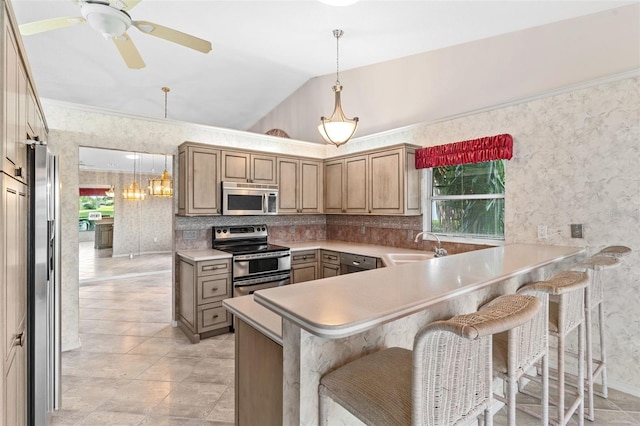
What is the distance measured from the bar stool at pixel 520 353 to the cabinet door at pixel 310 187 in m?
3.36

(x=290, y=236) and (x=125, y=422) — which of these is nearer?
(x=125, y=422)

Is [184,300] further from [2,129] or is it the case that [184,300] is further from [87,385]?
[2,129]

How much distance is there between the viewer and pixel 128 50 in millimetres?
2471

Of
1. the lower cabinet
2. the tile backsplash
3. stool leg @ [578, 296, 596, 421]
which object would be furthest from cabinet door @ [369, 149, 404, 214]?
the lower cabinet

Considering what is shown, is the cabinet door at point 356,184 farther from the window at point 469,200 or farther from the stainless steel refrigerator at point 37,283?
the stainless steel refrigerator at point 37,283

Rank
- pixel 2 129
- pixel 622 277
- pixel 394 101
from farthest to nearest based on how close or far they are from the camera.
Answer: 1. pixel 394 101
2. pixel 622 277
3. pixel 2 129

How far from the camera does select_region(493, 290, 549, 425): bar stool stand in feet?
4.26

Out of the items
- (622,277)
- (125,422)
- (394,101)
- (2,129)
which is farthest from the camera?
(394,101)

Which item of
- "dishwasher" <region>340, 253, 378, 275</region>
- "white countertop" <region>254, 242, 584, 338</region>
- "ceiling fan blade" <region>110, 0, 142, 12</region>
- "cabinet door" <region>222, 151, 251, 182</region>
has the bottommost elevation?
"dishwasher" <region>340, 253, 378, 275</region>

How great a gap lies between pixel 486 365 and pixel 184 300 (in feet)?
11.4

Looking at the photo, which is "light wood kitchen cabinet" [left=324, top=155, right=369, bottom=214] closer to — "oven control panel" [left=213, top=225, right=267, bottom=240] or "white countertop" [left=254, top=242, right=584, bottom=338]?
"oven control panel" [left=213, top=225, right=267, bottom=240]

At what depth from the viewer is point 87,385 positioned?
2.65 m

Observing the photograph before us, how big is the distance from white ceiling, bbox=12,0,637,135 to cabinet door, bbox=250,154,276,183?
1.35 m

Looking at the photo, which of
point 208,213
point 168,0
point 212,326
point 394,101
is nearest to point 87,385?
point 212,326
